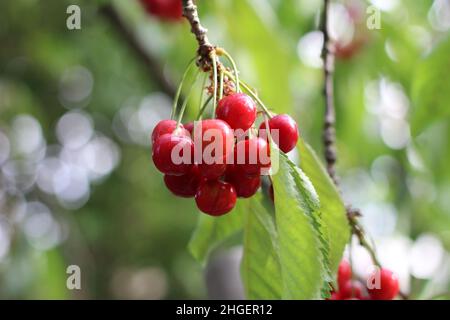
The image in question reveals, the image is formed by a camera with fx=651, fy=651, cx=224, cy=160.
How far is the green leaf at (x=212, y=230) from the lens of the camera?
4.34 feet

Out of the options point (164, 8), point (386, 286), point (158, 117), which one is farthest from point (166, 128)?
point (158, 117)

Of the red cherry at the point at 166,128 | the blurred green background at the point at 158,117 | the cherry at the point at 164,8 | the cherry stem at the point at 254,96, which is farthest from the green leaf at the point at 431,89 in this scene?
the cherry at the point at 164,8

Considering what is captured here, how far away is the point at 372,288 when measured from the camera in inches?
51.1

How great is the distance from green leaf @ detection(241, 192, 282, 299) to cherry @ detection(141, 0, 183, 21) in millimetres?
1561

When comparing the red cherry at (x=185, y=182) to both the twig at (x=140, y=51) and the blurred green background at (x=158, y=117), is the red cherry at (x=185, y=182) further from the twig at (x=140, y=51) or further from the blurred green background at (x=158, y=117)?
the twig at (x=140, y=51)

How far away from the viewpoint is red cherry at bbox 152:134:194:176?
0.96 meters

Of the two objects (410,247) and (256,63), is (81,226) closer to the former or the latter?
(410,247)

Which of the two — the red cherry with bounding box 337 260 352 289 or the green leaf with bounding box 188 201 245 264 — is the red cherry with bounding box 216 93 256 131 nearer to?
the green leaf with bounding box 188 201 245 264

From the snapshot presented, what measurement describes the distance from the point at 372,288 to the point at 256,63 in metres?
0.94

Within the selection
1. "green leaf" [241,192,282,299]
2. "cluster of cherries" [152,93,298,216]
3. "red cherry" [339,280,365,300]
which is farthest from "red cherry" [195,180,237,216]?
"red cherry" [339,280,365,300]

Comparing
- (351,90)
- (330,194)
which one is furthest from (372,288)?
(351,90)

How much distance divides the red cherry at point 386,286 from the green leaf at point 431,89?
1.59 ft

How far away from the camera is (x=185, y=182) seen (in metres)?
1.04

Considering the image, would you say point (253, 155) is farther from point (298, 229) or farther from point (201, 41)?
point (201, 41)
